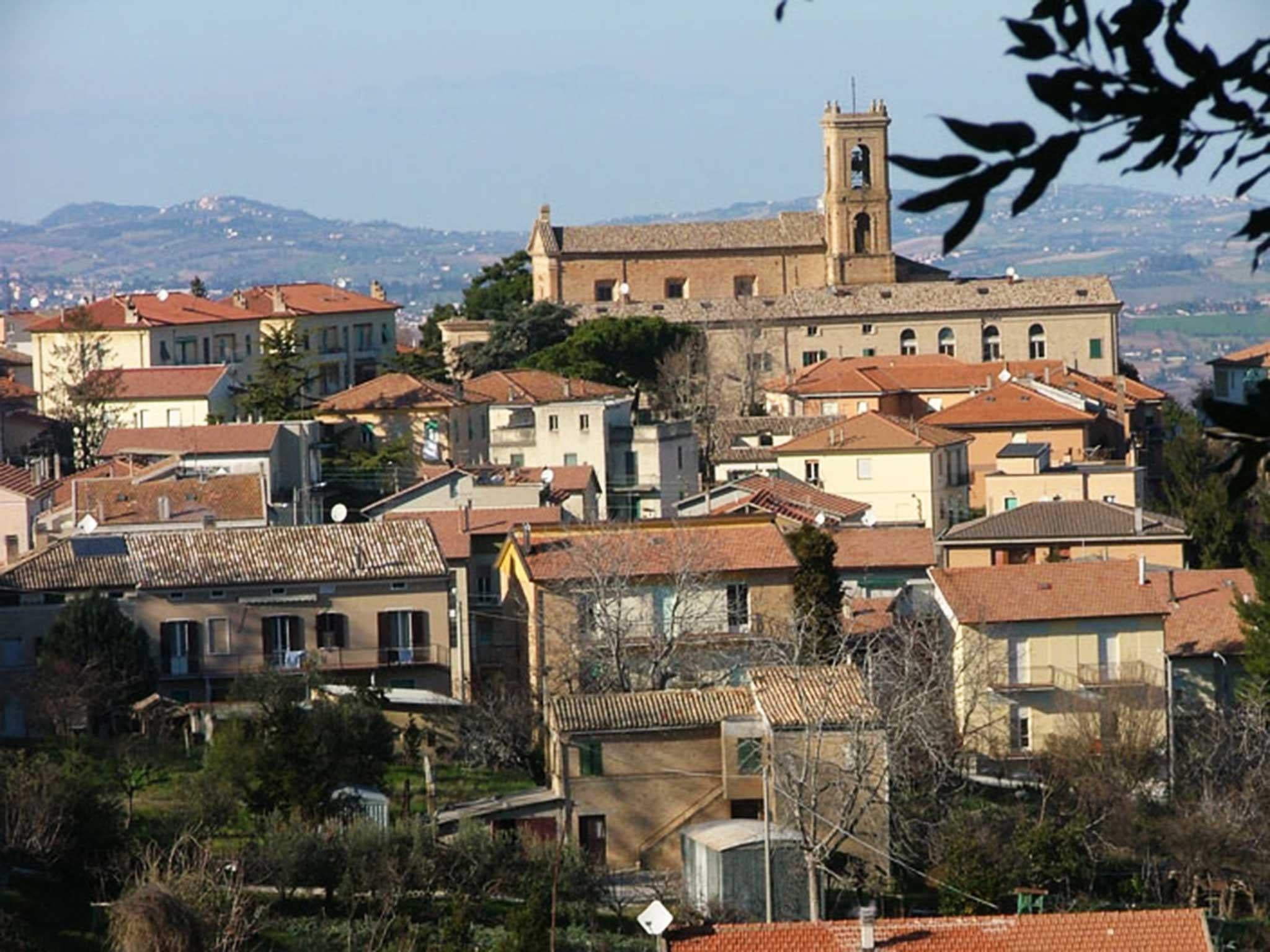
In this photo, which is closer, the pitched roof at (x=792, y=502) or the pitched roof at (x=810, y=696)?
the pitched roof at (x=810, y=696)

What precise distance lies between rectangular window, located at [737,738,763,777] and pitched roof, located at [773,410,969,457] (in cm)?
2140

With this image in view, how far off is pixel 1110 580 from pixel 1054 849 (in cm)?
823

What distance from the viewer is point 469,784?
23.7m

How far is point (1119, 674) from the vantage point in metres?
27.2

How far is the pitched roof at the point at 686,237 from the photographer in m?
68.3

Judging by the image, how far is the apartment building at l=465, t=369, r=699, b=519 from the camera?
4322cm

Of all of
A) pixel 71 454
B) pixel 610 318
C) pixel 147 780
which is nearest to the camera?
pixel 147 780

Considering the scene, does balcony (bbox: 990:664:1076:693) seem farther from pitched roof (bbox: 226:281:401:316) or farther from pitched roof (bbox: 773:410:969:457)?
pitched roof (bbox: 226:281:401:316)

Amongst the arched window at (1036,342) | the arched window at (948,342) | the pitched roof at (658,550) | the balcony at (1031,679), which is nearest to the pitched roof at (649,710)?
the pitched roof at (658,550)

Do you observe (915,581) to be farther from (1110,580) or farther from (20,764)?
(20,764)

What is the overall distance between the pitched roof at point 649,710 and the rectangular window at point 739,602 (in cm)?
379

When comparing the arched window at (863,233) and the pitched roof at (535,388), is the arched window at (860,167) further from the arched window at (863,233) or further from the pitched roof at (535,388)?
the pitched roof at (535,388)

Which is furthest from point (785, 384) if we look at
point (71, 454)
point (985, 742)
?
point (985, 742)

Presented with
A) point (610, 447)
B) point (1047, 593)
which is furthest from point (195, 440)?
point (1047, 593)
